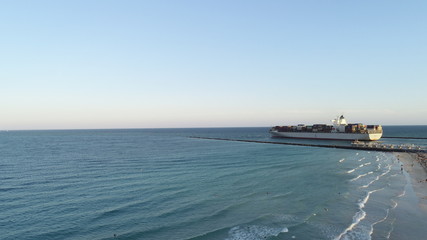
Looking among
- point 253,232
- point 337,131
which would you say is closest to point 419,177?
point 253,232

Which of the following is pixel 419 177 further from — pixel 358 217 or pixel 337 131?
pixel 337 131

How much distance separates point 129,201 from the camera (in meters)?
29.2

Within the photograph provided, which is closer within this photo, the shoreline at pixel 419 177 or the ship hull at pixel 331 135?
the shoreline at pixel 419 177

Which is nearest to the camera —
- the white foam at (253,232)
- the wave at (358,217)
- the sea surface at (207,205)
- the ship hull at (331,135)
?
the white foam at (253,232)

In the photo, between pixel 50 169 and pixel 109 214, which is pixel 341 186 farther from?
pixel 50 169

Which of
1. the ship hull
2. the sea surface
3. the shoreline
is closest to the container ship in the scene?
the ship hull

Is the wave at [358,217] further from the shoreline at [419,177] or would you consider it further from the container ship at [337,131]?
the container ship at [337,131]

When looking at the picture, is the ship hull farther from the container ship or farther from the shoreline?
the shoreline

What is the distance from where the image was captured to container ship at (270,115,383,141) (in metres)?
118

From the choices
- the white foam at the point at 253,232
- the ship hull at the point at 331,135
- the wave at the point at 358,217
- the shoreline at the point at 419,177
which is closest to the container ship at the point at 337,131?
the ship hull at the point at 331,135

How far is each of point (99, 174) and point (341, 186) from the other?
3618 centimetres

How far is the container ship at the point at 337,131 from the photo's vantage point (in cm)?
11823

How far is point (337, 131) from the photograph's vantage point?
133m

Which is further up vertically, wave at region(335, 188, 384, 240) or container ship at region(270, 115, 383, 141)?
container ship at region(270, 115, 383, 141)
